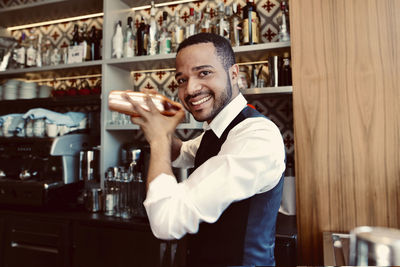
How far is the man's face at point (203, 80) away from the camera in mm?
1020

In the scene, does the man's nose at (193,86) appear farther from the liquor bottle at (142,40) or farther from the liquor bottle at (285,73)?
the liquor bottle at (142,40)

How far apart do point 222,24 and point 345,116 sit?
3.56 ft

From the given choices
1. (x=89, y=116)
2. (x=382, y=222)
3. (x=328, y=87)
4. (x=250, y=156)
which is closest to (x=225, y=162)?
(x=250, y=156)

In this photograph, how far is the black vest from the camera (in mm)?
875

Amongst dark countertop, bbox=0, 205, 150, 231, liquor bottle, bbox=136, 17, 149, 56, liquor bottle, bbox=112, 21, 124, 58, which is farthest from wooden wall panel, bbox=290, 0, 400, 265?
liquor bottle, bbox=112, 21, 124, 58

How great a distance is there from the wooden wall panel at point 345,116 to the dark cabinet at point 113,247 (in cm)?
83

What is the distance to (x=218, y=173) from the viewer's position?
2.56ft

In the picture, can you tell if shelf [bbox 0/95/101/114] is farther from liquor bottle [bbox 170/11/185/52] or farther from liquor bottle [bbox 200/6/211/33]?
liquor bottle [bbox 200/6/211/33]

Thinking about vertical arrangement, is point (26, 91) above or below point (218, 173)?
above

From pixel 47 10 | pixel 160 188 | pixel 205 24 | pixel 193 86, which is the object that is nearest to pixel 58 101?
pixel 47 10

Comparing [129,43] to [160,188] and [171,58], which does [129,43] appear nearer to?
[171,58]

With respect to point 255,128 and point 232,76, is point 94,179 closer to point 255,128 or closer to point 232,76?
point 232,76

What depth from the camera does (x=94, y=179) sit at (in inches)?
85.3

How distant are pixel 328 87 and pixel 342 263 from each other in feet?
2.72
